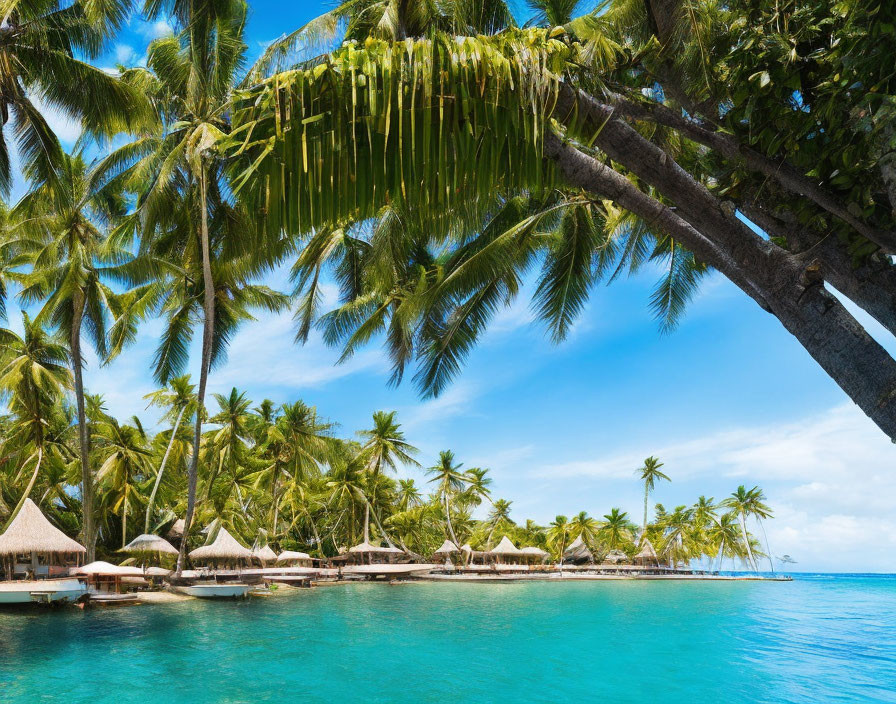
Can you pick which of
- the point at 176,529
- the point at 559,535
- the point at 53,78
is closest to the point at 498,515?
the point at 559,535

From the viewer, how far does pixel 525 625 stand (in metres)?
15.4

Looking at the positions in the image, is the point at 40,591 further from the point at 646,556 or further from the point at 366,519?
the point at 646,556

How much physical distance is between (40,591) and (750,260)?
18.8 m

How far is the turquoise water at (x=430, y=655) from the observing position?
861 cm

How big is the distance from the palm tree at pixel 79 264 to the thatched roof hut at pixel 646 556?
117ft

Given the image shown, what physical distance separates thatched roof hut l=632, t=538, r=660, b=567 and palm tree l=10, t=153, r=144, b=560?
35792 mm

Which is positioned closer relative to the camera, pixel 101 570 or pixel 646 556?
pixel 101 570

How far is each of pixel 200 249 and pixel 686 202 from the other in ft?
59.6

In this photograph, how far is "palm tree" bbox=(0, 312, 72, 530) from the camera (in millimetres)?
20359

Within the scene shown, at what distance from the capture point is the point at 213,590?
18391 millimetres

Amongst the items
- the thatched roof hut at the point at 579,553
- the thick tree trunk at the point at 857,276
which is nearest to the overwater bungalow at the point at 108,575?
the thick tree trunk at the point at 857,276

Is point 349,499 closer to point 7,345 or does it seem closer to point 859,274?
point 7,345

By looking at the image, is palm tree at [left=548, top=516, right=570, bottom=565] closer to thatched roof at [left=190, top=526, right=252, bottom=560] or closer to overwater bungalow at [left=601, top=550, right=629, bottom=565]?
overwater bungalow at [left=601, top=550, right=629, bottom=565]

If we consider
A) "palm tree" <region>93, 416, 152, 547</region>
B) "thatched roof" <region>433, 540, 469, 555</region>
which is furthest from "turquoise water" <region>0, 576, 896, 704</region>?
"thatched roof" <region>433, 540, 469, 555</region>
